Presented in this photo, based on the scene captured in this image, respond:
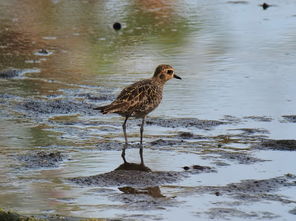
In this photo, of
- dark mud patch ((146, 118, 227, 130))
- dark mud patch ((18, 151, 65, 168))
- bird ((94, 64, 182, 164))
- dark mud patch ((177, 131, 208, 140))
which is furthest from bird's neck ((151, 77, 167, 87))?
dark mud patch ((18, 151, 65, 168))

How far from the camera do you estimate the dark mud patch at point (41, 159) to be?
1080 cm

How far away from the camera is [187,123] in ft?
41.7

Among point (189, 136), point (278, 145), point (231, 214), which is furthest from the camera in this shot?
point (189, 136)

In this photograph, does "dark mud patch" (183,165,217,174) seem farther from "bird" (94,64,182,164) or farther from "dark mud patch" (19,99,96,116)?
"dark mud patch" (19,99,96,116)

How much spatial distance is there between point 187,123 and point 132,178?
8.31 feet

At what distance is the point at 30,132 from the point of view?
12.3m

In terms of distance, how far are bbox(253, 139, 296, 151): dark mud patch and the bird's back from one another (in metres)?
1.48

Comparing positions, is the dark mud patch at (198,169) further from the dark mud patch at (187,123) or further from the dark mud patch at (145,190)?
the dark mud patch at (187,123)

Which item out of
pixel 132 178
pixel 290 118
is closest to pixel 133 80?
pixel 290 118

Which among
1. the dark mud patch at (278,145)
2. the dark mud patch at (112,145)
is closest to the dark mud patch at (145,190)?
the dark mud patch at (112,145)

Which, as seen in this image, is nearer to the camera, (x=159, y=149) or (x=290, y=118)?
(x=159, y=149)

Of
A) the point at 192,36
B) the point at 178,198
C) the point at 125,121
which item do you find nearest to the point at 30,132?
the point at 125,121

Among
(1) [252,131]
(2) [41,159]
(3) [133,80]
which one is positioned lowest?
(2) [41,159]

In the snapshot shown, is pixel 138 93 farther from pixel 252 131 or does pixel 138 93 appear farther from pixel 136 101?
pixel 252 131
